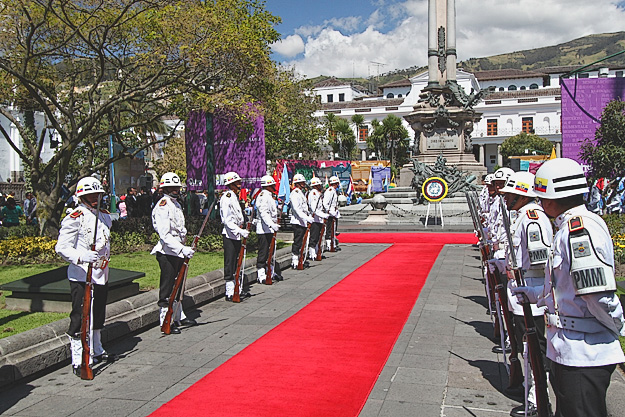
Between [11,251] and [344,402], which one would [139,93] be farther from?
[344,402]

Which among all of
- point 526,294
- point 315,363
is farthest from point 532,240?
point 315,363

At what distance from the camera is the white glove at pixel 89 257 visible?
19.6 feet

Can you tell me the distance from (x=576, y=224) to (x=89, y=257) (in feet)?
15.5

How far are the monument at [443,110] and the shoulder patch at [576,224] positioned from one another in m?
24.8

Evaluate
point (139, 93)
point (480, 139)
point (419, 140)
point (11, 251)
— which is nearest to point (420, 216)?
point (419, 140)

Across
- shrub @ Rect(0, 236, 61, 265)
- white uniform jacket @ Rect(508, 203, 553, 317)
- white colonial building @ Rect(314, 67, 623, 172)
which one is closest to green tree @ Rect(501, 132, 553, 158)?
white colonial building @ Rect(314, 67, 623, 172)

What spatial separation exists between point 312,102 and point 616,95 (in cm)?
2850

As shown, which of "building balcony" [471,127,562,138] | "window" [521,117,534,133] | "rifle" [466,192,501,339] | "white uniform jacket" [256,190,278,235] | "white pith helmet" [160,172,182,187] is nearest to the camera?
"rifle" [466,192,501,339]

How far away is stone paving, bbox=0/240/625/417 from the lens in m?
5.12

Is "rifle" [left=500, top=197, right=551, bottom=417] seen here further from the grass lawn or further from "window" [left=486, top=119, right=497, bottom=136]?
"window" [left=486, top=119, right=497, bottom=136]

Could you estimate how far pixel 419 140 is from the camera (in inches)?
1154

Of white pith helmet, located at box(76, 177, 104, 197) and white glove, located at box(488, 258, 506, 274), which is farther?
white pith helmet, located at box(76, 177, 104, 197)

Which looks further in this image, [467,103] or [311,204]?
[467,103]

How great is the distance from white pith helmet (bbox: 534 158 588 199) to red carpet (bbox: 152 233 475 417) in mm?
2601
